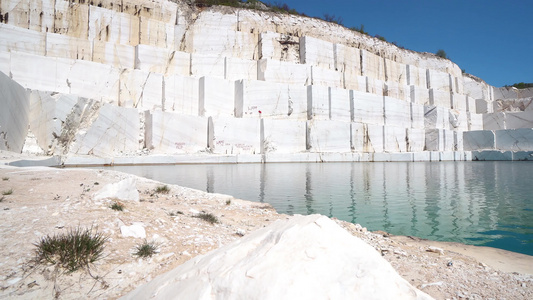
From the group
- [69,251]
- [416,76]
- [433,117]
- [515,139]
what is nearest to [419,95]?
[416,76]

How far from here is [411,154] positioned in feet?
72.1

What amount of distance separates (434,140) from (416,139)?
1629 mm

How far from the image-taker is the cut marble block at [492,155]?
77.8 ft

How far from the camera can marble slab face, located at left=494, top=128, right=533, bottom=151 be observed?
80.5 ft

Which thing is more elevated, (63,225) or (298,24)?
(298,24)

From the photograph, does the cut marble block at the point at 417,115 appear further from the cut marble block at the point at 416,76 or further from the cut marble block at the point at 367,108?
the cut marble block at the point at 367,108

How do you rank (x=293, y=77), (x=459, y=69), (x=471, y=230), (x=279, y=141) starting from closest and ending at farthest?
(x=471, y=230) → (x=279, y=141) → (x=293, y=77) → (x=459, y=69)

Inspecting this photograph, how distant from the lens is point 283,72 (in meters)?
21.2

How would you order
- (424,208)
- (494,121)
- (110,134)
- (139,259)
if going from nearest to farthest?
(139,259)
(424,208)
(110,134)
(494,121)

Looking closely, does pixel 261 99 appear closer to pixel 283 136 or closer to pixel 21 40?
pixel 283 136

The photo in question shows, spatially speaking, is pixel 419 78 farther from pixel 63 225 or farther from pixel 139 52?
pixel 63 225

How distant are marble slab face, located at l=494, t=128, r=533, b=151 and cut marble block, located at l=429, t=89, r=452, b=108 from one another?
4.84 metres

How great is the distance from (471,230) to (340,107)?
19054 mm

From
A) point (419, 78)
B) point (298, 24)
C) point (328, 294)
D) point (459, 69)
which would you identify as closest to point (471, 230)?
point (328, 294)
